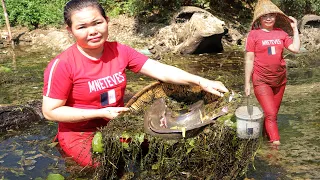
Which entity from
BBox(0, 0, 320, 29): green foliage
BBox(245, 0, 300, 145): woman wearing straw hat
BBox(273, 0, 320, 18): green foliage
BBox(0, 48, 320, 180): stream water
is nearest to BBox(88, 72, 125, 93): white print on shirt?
BBox(0, 48, 320, 180): stream water

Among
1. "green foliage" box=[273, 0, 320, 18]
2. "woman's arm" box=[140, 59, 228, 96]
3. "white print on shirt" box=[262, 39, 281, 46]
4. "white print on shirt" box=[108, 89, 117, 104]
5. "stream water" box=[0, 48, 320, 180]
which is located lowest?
"stream water" box=[0, 48, 320, 180]

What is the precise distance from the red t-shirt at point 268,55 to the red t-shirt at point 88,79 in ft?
5.91

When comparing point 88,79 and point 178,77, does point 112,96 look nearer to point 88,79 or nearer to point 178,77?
point 88,79

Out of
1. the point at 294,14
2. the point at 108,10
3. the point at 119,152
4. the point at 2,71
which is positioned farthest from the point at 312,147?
the point at 108,10

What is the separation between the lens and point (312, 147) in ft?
16.2

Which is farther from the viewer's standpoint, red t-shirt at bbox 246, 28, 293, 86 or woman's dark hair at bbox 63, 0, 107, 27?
red t-shirt at bbox 246, 28, 293, 86

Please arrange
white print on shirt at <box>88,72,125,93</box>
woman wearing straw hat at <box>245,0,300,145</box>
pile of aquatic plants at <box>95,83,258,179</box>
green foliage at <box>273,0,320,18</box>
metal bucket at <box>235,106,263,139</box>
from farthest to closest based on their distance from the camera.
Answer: green foliage at <box>273,0,320,18</box> < woman wearing straw hat at <box>245,0,300,145</box> < white print on shirt at <box>88,72,125,93</box> < pile of aquatic plants at <box>95,83,258,179</box> < metal bucket at <box>235,106,263,139</box>

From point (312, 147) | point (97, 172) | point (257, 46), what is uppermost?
point (257, 46)

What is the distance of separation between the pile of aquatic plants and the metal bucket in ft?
0.28

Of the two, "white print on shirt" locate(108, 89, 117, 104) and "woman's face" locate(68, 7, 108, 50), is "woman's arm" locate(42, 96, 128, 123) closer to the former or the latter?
"white print on shirt" locate(108, 89, 117, 104)

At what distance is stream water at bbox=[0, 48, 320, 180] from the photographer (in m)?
4.32

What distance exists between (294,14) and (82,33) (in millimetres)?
10797

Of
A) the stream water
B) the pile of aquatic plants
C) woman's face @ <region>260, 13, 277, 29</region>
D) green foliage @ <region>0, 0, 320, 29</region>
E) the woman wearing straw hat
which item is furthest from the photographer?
green foliage @ <region>0, 0, 320, 29</region>

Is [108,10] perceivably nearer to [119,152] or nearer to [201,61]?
[201,61]
